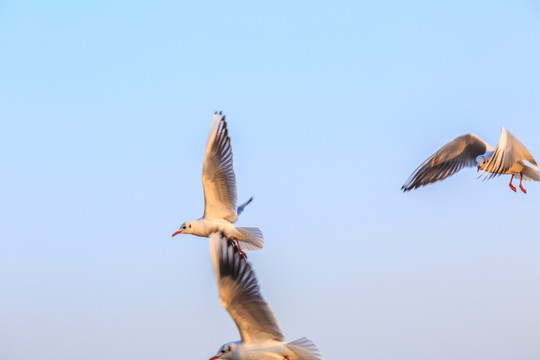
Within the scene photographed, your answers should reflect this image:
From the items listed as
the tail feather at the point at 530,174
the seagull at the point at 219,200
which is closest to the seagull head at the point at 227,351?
the seagull at the point at 219,200

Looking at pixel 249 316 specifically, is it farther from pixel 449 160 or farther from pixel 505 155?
pixel 449 160

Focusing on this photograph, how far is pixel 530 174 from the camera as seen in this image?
11469 mm

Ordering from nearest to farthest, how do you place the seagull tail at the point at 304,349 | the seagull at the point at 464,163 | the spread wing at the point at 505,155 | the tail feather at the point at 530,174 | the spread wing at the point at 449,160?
the seagull tail at the point at 304,349, the spread wing at the point at 505,155, the seagull at the point at 464,163, the tail feather at the point at 530,174, the spread wing at the point at 449,160

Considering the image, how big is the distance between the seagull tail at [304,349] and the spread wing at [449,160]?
3746 millimetres

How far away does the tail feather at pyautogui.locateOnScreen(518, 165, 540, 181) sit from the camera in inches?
447

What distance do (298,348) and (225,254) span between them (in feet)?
3.91

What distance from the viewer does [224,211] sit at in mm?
12797

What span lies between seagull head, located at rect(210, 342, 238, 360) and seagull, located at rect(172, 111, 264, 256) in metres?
3.76

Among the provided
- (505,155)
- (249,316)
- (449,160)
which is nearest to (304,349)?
(249,316)

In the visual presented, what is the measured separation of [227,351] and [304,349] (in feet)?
2.77

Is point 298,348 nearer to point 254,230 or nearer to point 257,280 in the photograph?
point 257,280

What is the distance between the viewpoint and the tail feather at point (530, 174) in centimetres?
1136

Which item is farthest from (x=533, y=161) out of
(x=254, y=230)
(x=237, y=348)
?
(x=237, y=348)

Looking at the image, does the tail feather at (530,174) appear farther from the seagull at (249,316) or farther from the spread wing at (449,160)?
the seagull at (249,316)
